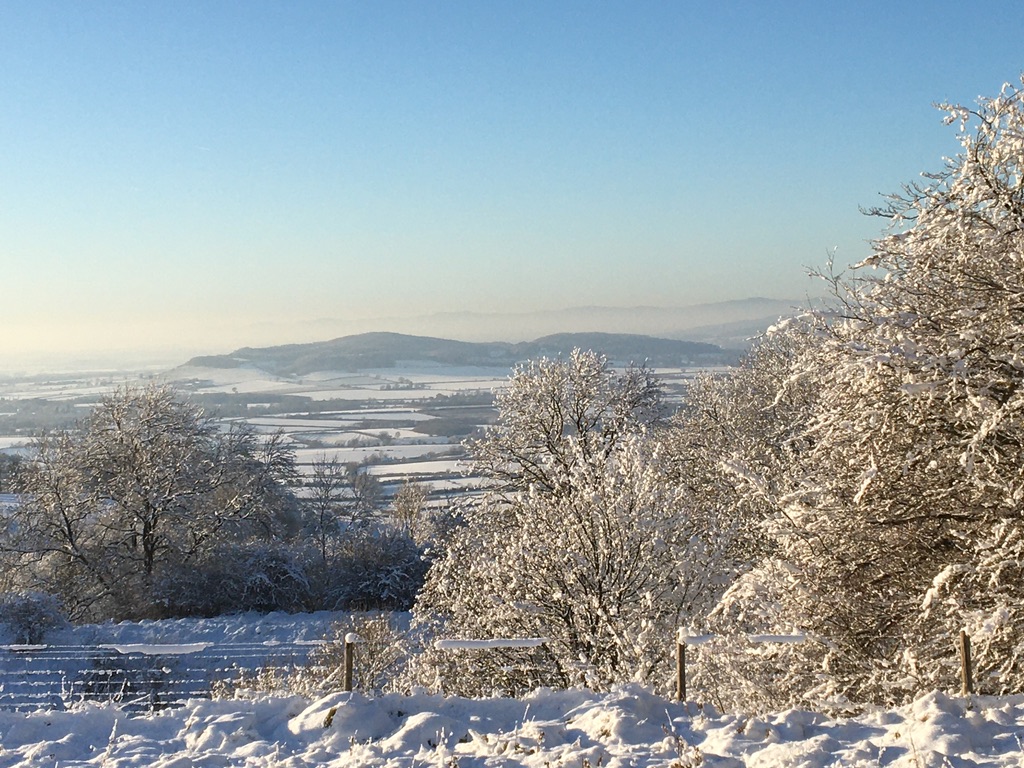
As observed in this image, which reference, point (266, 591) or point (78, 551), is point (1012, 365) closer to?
point (266, 591)

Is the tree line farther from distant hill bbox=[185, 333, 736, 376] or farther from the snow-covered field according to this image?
distant hill bbox=[185, 333, 736, 376]

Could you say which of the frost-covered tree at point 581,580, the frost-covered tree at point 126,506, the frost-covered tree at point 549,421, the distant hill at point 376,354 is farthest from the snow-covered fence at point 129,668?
the distant hill at point 376,354

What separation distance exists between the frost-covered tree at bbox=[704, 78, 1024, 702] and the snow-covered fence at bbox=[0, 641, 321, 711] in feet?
39.7

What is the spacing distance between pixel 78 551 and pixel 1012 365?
32052mm

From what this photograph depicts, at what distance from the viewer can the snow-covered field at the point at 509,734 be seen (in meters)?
6.26

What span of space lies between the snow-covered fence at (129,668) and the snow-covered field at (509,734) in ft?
32.4

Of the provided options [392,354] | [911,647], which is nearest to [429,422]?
[392,354]

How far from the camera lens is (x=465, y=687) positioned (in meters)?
14.7

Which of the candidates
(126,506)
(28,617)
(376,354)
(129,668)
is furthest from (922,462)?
(376,354)

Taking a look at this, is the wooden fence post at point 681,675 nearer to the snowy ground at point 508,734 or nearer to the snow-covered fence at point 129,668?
the snowy ground at point 508,734

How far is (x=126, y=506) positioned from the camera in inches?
1252

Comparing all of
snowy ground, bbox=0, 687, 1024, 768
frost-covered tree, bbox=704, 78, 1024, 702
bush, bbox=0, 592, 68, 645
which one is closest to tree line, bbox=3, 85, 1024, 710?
frost-covered tree, bbox=704, 78, 1024, 702

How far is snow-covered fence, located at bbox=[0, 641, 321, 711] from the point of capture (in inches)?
685

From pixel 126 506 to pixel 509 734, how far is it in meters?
29.3
